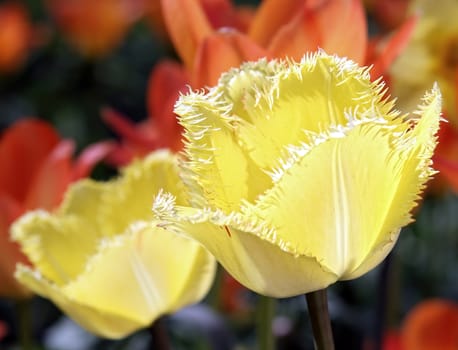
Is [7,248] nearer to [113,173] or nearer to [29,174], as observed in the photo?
[29,174]

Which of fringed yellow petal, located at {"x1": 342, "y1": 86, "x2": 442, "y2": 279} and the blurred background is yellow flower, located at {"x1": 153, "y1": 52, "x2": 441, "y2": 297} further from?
the blurred background

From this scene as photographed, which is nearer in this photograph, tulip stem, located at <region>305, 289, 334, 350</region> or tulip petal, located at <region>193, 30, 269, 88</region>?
tulip stem, located at <region>305, 289, 334, 350</region>

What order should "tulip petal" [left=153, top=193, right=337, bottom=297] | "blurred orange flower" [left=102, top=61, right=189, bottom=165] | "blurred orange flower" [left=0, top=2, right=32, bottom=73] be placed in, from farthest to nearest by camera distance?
"blurred orange flower" [left=0, top=2, right=32, bottom=73] < "blurred orange flower" [left=102, top=61, right=189, bottom=165] < "tulip petal" [left=153, top=193, right=337, bottom=297]

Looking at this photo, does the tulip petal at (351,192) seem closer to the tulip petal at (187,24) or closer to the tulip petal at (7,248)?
the tulip petal at (187,24)

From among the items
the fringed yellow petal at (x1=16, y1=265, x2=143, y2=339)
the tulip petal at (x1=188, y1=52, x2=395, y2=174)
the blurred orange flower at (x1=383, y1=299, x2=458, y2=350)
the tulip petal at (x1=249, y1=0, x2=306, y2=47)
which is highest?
the tulip petal at (x1=188, y1=52, x2=395, y2=174)

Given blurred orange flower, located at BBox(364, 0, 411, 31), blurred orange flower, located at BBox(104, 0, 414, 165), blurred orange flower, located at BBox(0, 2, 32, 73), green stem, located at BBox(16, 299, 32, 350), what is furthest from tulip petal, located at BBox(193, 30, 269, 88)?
blurred orange flower, located at BBox(0, 2, 32, 73)

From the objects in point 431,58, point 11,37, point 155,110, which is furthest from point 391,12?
point 11,37
